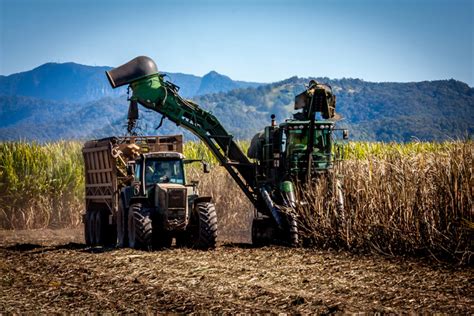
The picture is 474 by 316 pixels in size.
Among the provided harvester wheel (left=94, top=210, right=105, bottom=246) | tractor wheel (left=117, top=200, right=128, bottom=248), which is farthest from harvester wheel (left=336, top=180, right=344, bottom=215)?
harvester wheel (left=94, top=210, right=105, bottom=246)

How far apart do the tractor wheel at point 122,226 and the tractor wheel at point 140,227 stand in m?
1.09

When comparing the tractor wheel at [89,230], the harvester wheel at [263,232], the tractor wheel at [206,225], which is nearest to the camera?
the tractor wheel at [206,225]

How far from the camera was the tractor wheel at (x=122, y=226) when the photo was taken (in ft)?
66.7

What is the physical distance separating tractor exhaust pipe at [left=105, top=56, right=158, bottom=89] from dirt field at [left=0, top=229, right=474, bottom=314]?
17.5ft

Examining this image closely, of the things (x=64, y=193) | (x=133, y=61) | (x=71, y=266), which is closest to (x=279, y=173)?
(x=133, y=61)

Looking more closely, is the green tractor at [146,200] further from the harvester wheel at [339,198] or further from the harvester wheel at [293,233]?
the harvester wheel at [339,198]

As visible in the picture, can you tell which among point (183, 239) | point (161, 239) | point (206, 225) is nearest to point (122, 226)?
point (161, 239)

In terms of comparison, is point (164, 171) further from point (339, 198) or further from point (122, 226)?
point (339, 198)

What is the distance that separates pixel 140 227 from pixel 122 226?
1.80 m

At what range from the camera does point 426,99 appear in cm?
19775

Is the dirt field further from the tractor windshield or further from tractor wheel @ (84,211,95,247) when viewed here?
tractor wheel @ (84,211,95,247)

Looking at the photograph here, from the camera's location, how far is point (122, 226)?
67.1 ft

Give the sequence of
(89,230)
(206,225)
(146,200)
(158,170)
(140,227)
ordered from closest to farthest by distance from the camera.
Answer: (140,227) → (206,225) → (146,200) → (158,170) → (89,230)

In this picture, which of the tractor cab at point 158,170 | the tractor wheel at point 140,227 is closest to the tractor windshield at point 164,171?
the tractor cab at point 158,170
